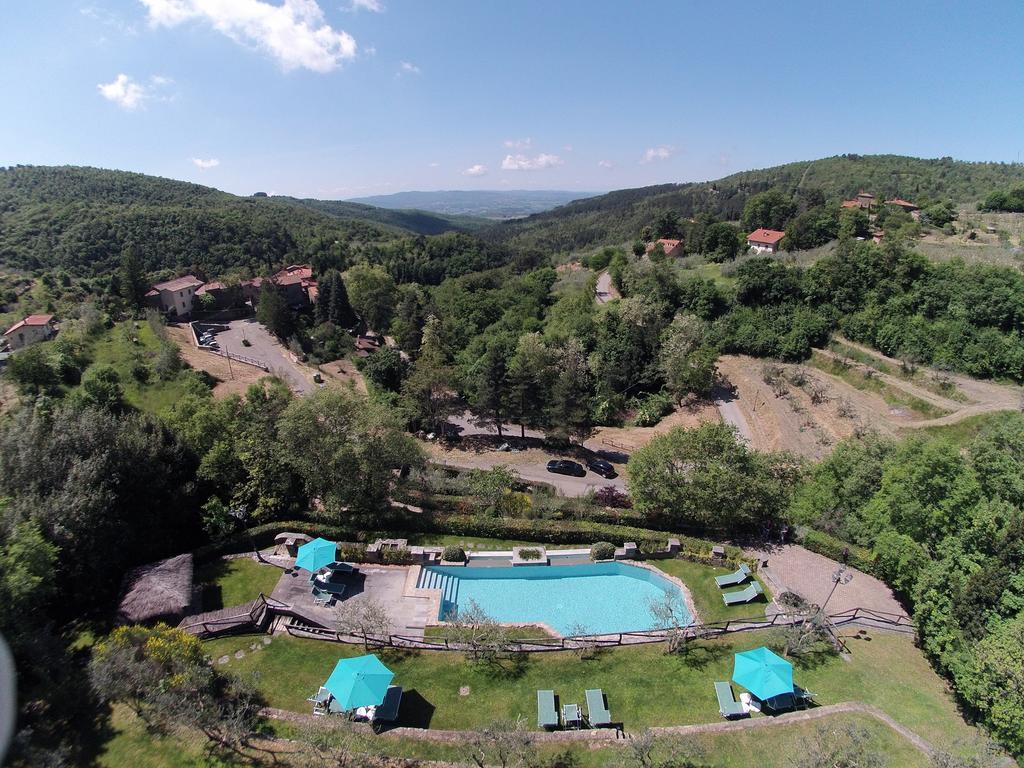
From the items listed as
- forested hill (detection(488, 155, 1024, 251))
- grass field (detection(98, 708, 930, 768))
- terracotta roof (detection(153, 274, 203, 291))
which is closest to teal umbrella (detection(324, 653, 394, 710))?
grass field (detection(98, 708, 930, 768))

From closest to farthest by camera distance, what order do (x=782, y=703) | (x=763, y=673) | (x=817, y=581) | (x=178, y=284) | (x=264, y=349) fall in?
(x=763, y=673) → (x=782, y=703) → (x=817, y=581) → (x=264, y=349) → (x=178, y=284)

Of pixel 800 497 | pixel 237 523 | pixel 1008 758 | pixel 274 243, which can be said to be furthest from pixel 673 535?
pixel 274 243

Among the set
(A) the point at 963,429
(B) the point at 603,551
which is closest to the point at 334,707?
(B) the point at 603,551

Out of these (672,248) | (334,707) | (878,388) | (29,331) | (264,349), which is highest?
(672,248)

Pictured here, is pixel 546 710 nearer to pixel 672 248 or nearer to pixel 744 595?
pixel 744 595

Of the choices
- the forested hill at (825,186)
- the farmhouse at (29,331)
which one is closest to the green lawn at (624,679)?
the farmhouse at (29,331)

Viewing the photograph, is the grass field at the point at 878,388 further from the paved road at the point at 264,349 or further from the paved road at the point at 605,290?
the paved road at the point at 264,349
